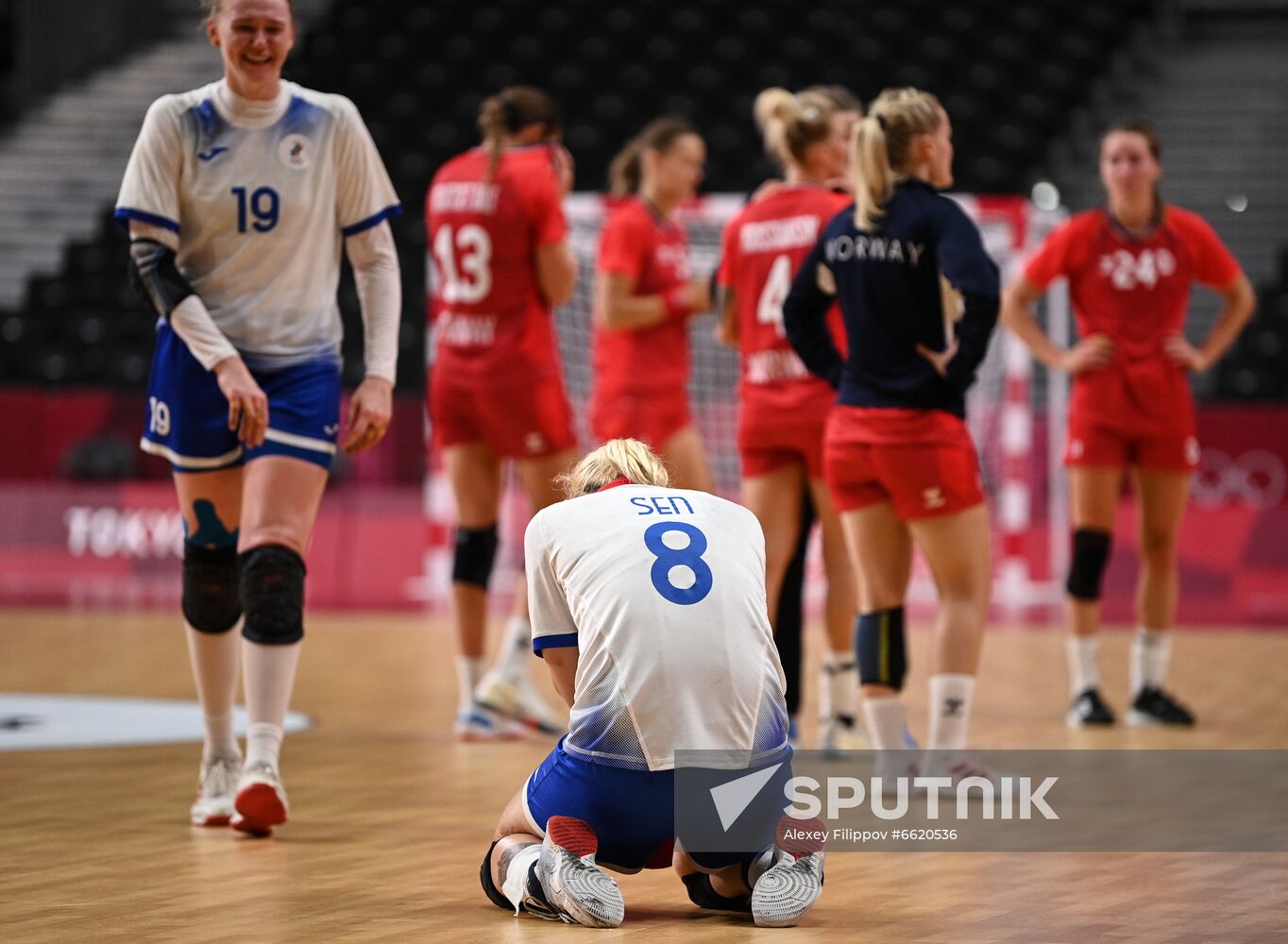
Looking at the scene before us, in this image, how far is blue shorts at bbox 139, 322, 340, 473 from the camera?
454cm

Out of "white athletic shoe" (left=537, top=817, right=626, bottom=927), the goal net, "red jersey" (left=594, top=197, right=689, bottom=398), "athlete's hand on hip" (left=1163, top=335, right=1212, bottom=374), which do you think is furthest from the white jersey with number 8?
the goal net

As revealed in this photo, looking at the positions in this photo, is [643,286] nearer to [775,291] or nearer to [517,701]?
[775,291]

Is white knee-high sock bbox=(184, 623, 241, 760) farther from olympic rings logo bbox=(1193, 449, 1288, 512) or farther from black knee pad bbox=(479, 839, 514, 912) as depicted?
olympic rings logo bbox=(1193, 449, 1288, 512)

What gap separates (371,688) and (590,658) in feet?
14.5

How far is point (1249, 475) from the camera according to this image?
40.7 ft

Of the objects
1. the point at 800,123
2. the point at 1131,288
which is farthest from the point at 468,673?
the point at 1131,288

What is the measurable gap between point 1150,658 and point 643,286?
2.29 meters

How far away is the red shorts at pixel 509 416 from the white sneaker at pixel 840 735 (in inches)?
52.8

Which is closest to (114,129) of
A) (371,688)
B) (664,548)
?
(371,688)

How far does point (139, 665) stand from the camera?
8.48 metres

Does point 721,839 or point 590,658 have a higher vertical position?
point 590,658

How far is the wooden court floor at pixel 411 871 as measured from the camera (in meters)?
3.38

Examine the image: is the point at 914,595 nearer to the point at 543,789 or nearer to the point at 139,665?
the point at 139,665

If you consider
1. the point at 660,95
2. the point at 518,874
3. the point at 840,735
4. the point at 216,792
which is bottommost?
the point at 840,735
